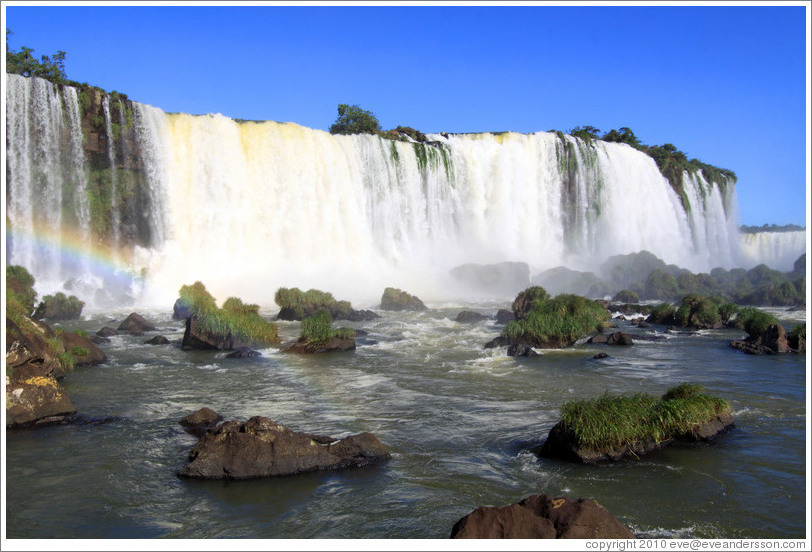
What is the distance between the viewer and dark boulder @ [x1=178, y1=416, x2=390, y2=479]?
24.3 feet

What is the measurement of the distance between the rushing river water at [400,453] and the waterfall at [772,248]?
50654 mm

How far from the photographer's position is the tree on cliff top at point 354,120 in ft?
179

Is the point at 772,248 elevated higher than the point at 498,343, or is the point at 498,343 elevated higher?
the point at 772,248

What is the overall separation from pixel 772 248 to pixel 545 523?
65.1 m

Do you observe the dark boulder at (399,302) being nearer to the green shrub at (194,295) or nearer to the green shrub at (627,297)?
the green shrub at (194,295)

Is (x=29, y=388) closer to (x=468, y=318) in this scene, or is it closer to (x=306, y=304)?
(x=306, y=304)

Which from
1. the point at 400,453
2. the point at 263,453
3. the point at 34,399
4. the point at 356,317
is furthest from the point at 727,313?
the point at 34,399

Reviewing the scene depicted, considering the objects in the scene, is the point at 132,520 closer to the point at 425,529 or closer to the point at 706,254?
the point at 425,529

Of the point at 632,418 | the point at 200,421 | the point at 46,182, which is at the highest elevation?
the point at 46,182

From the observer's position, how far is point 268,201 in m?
34.6

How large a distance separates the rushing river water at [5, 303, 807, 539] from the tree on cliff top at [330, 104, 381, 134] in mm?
41079

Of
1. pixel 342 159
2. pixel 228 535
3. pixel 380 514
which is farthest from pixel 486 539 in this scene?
pixel 342 159

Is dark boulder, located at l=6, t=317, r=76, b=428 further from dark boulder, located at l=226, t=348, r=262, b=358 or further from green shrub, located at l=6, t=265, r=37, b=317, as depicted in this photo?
green shrub, located at l=6, t=265, r=37, b=317

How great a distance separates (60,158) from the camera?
96.8 feet
